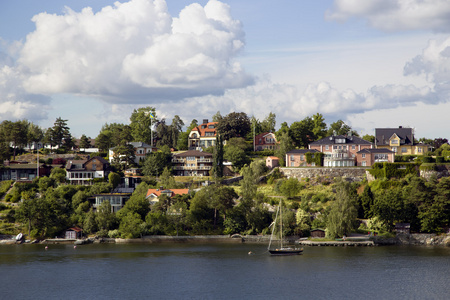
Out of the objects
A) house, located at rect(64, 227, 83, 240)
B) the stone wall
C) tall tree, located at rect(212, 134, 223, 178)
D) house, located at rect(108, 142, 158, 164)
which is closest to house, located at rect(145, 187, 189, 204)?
tall tree, located at rect(212, 134, 223, 178)

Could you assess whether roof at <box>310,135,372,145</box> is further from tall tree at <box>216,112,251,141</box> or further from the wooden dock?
the wooden dock

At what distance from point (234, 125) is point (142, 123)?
3193cm

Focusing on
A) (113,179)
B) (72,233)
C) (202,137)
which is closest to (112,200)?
(113,179)

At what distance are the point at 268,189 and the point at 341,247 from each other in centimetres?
2866

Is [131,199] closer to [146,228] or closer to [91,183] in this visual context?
[146,228]

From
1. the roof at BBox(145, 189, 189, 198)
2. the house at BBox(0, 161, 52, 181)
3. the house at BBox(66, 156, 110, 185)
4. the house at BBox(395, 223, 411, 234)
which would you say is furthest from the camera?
the house at BBox(0, 161, 52, 181)

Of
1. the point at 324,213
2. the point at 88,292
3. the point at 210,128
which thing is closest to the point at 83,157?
the point at 210,128

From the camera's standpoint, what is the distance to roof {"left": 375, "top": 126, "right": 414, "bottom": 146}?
127 meters

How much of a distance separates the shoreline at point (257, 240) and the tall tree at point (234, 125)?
166 feet

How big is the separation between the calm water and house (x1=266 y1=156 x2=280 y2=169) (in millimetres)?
37729

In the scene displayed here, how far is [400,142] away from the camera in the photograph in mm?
126188

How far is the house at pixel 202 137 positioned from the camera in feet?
493

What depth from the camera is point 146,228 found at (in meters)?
98.2

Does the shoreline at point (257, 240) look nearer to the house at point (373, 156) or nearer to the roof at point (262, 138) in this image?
the house at point (373, 156)
